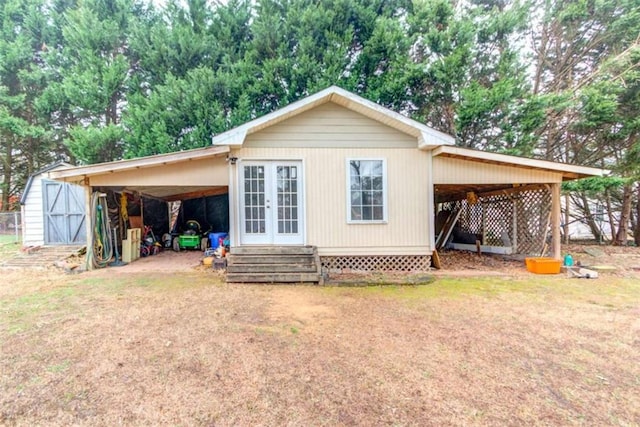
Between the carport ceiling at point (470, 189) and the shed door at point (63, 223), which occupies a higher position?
the carport ceiling at point (470, 189)

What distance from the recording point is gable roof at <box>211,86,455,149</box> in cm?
625

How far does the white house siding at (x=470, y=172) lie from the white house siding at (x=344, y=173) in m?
0.37

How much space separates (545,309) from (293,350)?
371cm

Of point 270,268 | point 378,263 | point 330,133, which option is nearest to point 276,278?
point 270,268

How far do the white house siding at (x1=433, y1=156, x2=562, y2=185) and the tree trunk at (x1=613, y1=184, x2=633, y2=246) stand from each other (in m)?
6.55

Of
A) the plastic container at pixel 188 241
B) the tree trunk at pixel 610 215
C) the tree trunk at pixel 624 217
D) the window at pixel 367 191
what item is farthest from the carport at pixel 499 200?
the plastic container at pixel 188 241

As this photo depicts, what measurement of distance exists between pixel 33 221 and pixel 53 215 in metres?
0.77

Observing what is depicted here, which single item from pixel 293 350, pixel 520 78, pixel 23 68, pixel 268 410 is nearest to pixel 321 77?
pixel 520 78

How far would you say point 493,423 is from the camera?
1.96 meters

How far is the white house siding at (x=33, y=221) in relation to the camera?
9.55m

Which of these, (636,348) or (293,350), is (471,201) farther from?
(293,350)

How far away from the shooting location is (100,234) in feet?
25.5

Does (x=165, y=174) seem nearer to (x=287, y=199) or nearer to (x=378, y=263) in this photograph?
(x=287, y=199)

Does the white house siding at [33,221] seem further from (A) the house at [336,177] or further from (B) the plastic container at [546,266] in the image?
(B) the plastic container at [546,266]
